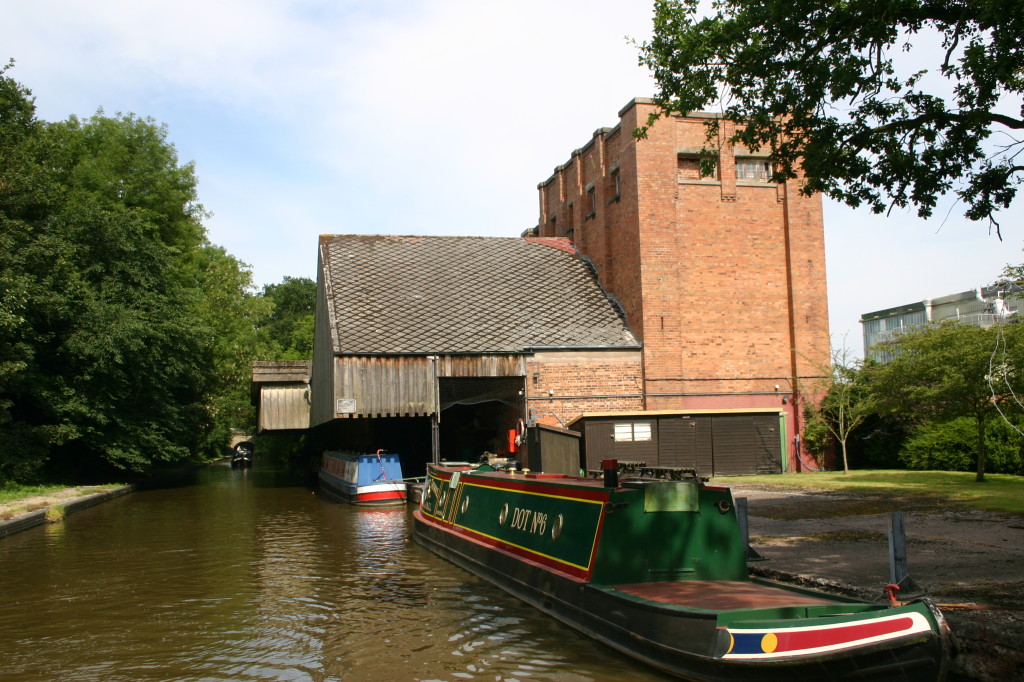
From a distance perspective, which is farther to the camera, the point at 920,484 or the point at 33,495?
the point at 33,495

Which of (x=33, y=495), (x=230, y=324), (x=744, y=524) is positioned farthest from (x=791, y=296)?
(x=230, y=324)

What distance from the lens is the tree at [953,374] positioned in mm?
15086

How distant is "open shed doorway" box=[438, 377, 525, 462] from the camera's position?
75.1 ft

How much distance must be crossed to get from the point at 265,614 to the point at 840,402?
17.7 m

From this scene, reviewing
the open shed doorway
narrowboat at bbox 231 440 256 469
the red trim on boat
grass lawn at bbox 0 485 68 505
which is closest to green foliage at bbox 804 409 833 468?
the open shed doorway

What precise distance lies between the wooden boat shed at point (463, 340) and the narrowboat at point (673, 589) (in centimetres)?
960

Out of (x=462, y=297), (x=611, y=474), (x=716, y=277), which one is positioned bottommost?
(x=611, y=474)

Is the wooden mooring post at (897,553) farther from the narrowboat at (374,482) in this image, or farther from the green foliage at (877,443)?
the green foliage at (877,443)

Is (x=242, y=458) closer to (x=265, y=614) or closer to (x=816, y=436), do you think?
(x=816, y=436)

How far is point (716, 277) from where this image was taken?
23578mm

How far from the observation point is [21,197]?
22.3 meters

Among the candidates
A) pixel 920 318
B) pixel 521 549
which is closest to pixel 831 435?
pixel 521 549

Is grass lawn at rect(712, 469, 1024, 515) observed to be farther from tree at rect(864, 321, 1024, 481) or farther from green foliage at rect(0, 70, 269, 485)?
green foliage at rect(0, 70, 269, 485)

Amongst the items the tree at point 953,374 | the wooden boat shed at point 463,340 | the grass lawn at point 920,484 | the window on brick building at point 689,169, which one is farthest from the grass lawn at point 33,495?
the tree at point 953,374
